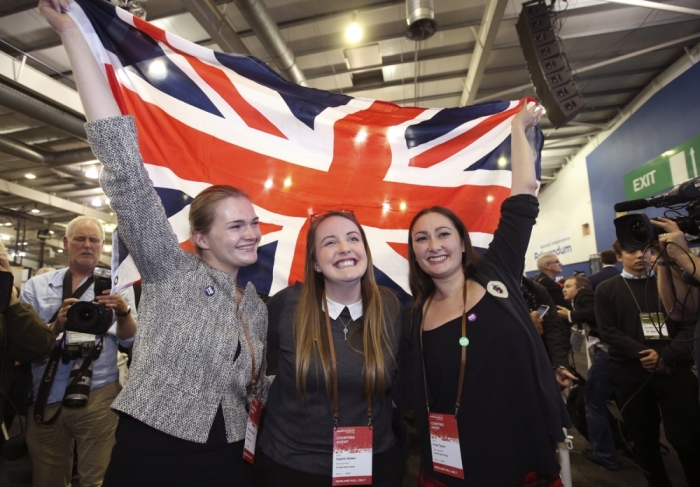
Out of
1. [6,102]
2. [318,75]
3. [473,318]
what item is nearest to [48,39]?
[6,102]

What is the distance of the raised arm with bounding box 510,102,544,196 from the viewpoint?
1.54 m

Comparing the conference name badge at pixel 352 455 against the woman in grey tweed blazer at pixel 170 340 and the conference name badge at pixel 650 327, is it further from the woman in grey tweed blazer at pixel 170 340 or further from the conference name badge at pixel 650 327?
the conference name badge at pixel 650 327

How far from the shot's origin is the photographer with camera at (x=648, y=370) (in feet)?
7.45

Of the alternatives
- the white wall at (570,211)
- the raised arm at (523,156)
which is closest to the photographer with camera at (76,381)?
the raised arm at (523,156)

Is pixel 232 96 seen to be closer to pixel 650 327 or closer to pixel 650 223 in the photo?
pixel 650 223

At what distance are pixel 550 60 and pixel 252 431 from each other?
16.4 ft

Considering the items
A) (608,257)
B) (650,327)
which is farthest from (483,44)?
(650,327)

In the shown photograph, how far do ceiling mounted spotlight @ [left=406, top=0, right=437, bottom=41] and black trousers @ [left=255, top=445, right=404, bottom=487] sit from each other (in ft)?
13.6

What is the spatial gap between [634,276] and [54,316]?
3.73m

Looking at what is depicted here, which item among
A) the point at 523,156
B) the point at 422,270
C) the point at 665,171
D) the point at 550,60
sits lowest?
the point at 422,270

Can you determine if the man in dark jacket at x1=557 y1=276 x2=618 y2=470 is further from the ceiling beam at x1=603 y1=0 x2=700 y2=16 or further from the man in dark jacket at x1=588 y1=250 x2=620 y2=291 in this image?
the ceiling beam at x1=603 y1=0 x2=700 y2=16

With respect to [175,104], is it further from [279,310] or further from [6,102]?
[6,102]

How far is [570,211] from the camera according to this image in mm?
11117

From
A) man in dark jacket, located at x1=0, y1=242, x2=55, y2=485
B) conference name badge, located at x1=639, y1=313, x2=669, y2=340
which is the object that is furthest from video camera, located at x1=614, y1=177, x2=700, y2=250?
man in dark jacket, located at x1=0, y1=242, x2=55, y2=485
